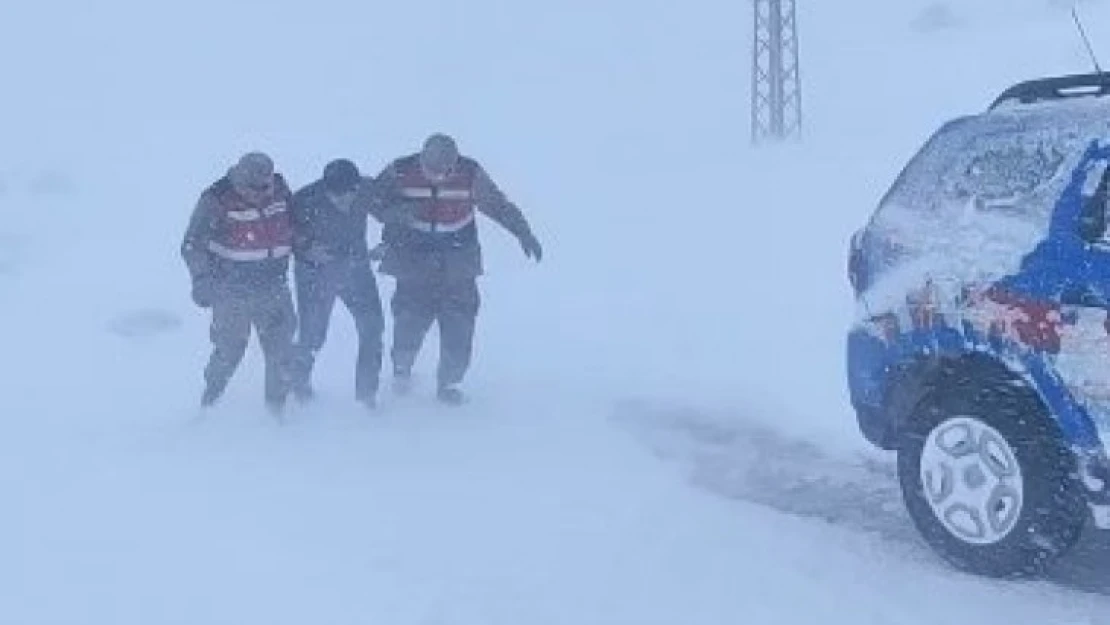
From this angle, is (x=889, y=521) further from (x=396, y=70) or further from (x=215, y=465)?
(x=396, y=70)

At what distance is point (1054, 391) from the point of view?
5125mm

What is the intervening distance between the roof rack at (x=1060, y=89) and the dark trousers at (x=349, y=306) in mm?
3976

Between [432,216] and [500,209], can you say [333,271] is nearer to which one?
[432,216]

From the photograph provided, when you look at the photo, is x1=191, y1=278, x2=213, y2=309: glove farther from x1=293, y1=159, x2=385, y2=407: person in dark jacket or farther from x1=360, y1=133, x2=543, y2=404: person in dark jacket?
x1=360, y1=133, x2=543, y2=404: person in dark jacket

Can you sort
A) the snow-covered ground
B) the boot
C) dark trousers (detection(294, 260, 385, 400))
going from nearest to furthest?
the snow-covered ground < the boot < dark trousers (detection(294, 260, 385, 400))

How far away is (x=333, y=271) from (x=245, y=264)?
752 millimetres

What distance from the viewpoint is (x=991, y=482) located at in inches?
212

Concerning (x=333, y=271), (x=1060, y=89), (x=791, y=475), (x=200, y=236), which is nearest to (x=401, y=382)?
(x=333, y=271)

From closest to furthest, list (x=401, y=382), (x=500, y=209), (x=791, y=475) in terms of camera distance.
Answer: (x=791, y=475), (x=500, y=209), (x=401, y=382)

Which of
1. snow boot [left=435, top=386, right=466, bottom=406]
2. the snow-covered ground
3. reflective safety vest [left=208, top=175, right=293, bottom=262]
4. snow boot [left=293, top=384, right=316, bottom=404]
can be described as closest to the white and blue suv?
the snow-covered ground

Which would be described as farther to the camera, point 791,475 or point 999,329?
point 791,475

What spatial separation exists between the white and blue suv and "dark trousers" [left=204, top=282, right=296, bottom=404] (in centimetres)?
342

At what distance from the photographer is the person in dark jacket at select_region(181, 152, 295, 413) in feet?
25.2

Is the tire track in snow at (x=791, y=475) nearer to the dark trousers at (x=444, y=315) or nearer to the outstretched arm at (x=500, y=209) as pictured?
the dark trousers at (x=444, y=315)
